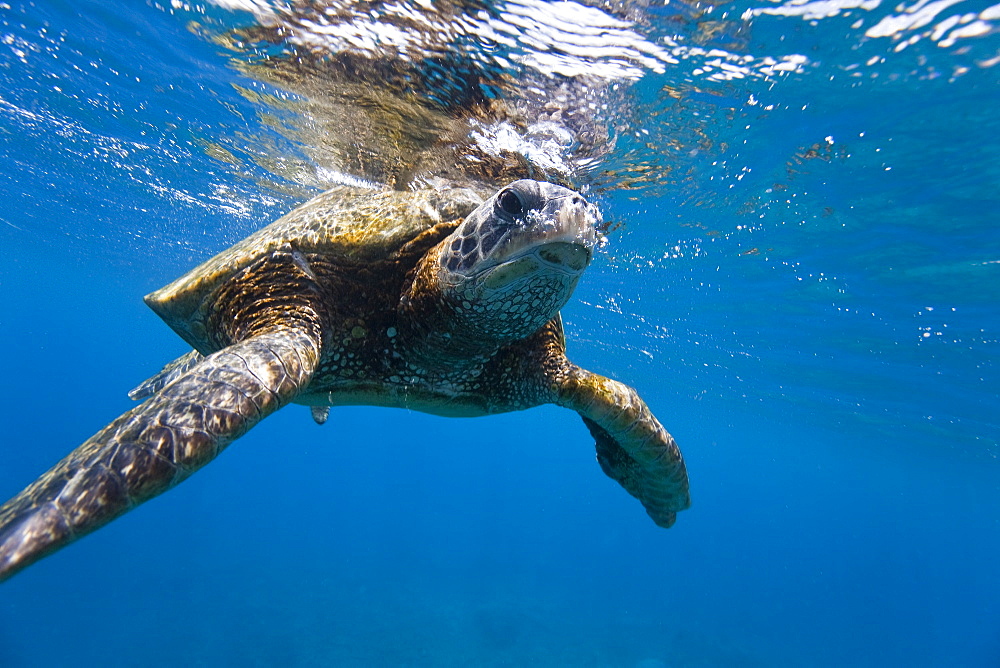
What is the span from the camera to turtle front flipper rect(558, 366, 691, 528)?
3717 millimetres

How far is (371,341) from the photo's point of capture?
3658mm

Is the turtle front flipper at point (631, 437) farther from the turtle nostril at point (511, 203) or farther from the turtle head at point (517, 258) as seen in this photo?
the turtle nostril at point (511, 203)

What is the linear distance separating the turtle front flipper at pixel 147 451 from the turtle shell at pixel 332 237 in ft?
3.74

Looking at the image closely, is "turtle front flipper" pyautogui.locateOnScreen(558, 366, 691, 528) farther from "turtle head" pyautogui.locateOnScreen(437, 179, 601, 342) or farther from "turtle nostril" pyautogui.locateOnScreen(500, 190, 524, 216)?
"turtle nostril" pyautogui.locateOnScreen(500, 190, 524, 216)

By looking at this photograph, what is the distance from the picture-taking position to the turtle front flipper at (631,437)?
12.2 ft

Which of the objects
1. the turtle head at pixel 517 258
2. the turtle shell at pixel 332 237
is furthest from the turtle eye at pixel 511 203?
the turtle shell at pixel 332 237

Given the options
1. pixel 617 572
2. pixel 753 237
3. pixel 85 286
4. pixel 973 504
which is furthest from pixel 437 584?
pixel 973 504

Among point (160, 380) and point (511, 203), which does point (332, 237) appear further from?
point (160, 380)

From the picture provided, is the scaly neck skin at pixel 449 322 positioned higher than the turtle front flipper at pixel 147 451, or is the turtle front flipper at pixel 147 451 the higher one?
the scaly neck skin at pixel 449 322

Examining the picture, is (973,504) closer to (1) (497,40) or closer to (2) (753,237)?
(2) (753,237)

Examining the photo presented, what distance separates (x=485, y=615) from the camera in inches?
855

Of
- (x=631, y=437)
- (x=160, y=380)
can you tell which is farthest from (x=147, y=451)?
(x=160, y=380)

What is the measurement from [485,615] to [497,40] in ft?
73.3

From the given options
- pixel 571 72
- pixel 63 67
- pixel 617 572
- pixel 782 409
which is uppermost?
pixel 782 409
